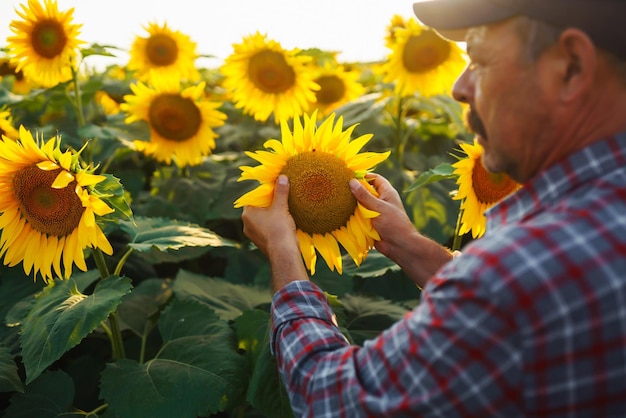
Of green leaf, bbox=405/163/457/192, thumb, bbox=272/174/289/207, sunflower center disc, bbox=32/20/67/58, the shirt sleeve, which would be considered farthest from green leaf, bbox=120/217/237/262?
sunflower center disc, bbox=32/20/67/58

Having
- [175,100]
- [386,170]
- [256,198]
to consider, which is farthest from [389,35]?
[256,198]

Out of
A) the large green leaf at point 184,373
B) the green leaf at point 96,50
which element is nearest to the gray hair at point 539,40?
the large green leaf at point 184,373

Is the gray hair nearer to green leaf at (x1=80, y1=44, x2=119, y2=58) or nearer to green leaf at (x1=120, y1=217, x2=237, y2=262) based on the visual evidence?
green leaf at (x1=120, y1=217, x2=237, y2=262)

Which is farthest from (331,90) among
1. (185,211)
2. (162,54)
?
(185,211)

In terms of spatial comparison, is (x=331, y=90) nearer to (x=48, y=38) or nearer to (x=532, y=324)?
(x=48, y=38)

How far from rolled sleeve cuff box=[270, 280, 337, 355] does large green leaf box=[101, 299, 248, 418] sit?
610 mm

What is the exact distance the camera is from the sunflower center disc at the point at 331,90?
4.14m

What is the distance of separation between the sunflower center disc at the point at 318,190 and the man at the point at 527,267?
1.77ft

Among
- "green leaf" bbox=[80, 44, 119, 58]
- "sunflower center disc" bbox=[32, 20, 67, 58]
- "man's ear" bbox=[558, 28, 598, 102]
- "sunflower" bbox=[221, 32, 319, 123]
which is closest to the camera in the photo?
"man's ear" bbox=[558, 28, 598, 102]

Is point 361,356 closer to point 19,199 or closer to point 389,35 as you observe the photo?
point 19,199

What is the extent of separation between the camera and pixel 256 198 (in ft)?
6.16

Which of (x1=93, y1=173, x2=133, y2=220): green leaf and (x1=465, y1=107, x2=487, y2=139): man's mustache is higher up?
(x1=465, y1=107, x2=487, y2=139): man's mustache

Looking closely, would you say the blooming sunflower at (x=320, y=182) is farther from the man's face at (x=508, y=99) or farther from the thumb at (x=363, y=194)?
the man's face at (x=508, y=99)

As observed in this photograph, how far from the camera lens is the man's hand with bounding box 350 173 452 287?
1.89 metres
